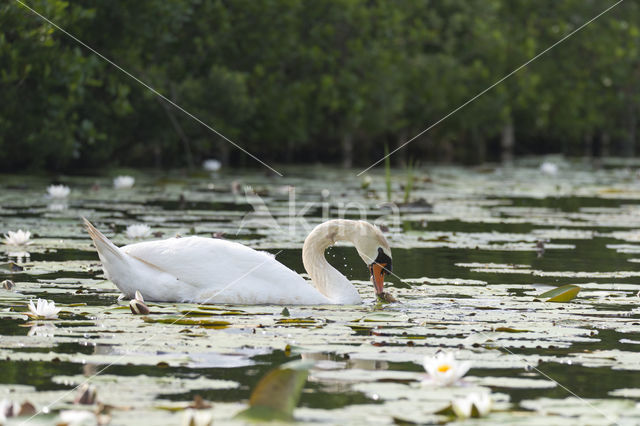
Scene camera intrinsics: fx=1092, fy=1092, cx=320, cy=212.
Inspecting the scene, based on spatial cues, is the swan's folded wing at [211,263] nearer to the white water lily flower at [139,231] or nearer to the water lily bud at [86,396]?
the white water lily flower at [139,231]

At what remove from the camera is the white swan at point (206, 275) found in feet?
23.1

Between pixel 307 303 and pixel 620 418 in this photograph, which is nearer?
pixel 620 418

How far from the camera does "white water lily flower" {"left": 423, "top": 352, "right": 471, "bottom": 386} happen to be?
4.71 metres

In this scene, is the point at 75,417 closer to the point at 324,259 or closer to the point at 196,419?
the point at 196,419

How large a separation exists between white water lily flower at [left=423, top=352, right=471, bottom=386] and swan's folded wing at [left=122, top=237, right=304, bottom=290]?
95.1 inches

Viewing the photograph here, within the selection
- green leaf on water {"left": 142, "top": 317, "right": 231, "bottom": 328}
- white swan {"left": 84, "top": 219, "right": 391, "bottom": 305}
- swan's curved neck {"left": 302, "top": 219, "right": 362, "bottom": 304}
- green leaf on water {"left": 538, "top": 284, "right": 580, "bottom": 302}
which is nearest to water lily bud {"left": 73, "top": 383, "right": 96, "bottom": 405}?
green leaf on water {"left": 142, "top": 317, "right": 231, "bottom": 328}

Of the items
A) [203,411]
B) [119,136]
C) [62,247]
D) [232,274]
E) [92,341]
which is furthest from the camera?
[119,136]

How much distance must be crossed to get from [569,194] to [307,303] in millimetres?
11871

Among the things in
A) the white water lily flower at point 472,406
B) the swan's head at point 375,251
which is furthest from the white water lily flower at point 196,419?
the swan's head at point 375,251

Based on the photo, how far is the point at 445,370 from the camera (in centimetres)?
474

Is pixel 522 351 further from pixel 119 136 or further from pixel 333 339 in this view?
pixel 119 136

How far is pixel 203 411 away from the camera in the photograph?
4.11 meters

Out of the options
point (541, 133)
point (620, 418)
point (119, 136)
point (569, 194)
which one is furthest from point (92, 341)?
point (541, 133)

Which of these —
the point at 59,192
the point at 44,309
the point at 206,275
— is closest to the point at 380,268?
the point at 206,275
